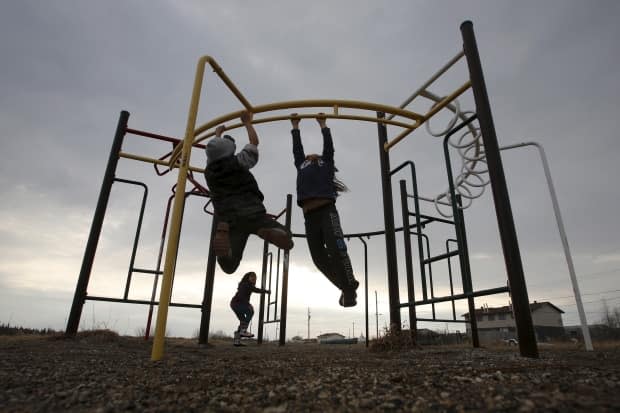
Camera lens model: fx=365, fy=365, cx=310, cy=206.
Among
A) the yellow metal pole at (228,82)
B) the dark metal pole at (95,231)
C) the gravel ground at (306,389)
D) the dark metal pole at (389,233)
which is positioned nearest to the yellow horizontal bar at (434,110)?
the dark metal pole at (389,233)

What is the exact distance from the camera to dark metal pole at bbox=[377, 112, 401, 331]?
414 centimetres

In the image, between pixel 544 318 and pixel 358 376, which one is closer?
pixel 358 376

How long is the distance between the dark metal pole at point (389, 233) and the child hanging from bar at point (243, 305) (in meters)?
2.43

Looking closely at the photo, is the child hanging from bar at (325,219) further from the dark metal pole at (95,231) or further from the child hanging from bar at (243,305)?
the dark metal pole at (95,231)

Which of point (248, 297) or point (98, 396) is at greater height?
point (248, 297)

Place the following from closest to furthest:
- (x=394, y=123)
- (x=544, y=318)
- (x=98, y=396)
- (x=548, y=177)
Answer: (x=98, y=396), (x=394, y=123), (x=548, y=177), (x=544, y=318)

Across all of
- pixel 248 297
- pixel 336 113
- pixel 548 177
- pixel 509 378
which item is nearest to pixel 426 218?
pixel 548 177

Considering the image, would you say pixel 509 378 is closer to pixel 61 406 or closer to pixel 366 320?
pixel 61 406

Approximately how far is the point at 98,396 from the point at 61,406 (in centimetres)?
13

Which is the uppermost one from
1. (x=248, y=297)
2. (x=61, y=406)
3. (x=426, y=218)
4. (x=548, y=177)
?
(x=548, y=177)

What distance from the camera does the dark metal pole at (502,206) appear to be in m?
2.58

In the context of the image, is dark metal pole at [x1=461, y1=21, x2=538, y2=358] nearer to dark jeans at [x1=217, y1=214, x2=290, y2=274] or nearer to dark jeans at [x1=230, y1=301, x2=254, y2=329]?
dark jeans at [x1=217, y1=214, x2=290, y2=274]

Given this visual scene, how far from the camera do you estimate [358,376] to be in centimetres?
172

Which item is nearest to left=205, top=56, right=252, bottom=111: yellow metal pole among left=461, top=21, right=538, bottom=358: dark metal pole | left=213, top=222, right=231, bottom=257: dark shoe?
left=213, top=222, right=231, bottom=257: dark shoe
